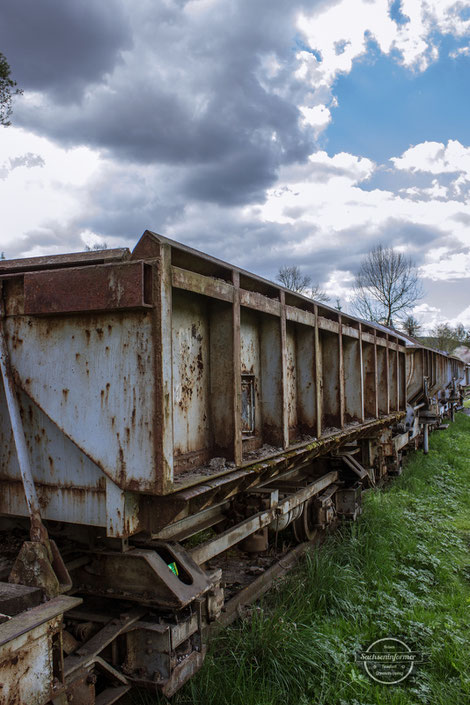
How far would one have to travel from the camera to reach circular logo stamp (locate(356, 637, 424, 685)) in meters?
3.36

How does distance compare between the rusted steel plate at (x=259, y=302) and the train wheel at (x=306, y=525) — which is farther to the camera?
the train wheel at (x=306, y=525)

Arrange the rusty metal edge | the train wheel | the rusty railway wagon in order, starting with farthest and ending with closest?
the train wheel < the rusty metal edge < the rusty railway wagon

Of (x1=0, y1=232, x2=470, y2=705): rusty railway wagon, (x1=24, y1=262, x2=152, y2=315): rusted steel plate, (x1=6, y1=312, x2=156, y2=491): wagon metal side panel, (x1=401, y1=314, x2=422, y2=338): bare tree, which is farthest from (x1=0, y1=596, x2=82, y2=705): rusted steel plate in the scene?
(x1=401, y1=314, x2=422, y2=338): bare tree

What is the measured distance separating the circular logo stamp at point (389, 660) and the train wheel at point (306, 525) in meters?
1.65

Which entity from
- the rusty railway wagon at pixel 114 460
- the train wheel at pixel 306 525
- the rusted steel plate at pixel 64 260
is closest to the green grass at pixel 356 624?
the train wheel at pixel 306 525

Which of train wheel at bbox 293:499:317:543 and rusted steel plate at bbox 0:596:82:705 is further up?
rusted steel plate at bbox 0:596:82:705

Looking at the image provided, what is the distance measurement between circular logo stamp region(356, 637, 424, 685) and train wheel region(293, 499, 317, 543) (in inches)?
65.0

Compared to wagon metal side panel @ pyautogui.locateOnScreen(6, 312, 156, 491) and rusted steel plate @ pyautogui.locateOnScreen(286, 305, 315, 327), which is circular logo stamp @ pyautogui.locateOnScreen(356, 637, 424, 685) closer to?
wagon metal side panel @ pyautogui.locateOnScreen(6, 312, 156, 491)

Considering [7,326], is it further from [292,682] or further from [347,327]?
[347,327]

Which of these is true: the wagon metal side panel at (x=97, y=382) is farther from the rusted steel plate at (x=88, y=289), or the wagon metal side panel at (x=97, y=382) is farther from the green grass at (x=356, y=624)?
the green grass at (x=356, y=624)

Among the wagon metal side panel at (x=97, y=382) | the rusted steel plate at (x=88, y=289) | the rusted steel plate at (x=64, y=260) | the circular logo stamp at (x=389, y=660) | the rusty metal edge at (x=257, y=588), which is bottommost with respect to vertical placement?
the circular logo stamp at (x=389, y=660)

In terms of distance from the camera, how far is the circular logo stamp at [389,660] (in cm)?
336

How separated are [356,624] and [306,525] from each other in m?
1.53

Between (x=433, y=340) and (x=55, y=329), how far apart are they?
4467 cm
